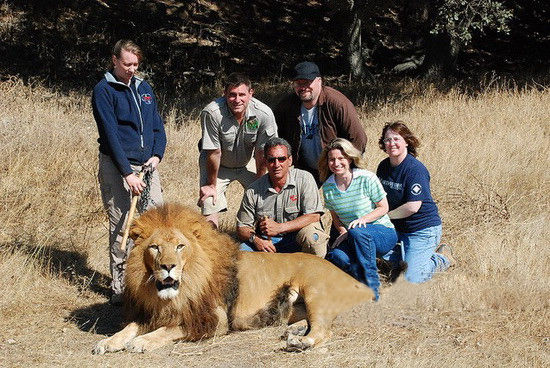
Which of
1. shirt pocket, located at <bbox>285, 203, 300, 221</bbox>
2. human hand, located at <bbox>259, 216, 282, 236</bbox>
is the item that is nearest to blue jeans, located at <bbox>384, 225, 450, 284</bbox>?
shirt pocket, located at <bbox>285, 203, 300, 221</bbox>

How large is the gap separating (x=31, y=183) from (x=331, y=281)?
14.2ft

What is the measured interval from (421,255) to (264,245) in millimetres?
1355

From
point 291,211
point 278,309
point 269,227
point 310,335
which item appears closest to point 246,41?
point 291,211

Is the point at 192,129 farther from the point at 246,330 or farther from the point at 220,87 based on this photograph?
the point at 246,330

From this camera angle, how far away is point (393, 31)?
1925cm

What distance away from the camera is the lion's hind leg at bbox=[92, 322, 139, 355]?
5.35m

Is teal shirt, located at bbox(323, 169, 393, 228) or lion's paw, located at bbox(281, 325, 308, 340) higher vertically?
teal shirt, located at bbox(323, 169, 393, 228)

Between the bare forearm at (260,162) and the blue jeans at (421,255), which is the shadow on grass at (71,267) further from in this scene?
the blue jeans at (421,255)

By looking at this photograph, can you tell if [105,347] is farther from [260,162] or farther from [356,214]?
[260,162]

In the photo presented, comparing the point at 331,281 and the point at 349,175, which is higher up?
the point at 349,175

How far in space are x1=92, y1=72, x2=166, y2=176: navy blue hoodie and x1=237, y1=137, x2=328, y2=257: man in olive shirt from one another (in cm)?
95

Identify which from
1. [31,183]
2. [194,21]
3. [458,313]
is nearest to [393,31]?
[194,21]

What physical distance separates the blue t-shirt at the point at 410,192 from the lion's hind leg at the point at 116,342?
258cm

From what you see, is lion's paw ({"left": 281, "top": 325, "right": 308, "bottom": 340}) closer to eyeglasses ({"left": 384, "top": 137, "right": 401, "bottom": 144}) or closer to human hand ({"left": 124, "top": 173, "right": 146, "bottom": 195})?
human hand ({"left": 124, "top": 173, "right": 146, "bottom": 195})
